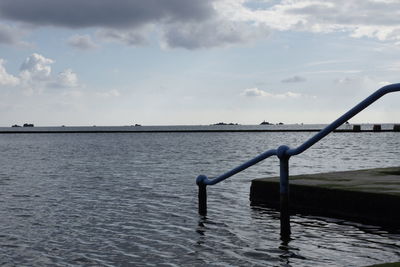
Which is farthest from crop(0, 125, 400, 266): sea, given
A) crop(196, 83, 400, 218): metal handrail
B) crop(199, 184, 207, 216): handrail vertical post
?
crop(196, 83, 400, 218): metal handrail

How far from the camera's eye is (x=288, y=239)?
1041cm

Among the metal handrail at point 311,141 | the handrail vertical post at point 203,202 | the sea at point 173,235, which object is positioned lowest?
the sea at point 173,235

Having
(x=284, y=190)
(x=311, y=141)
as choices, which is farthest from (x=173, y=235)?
(x=311, y=141)

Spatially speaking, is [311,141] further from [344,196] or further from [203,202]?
[203,202]

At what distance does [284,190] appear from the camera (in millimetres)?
10125

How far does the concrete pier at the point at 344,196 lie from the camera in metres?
11.2

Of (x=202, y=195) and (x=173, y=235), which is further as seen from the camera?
(x=202, y=195)

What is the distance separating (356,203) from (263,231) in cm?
243

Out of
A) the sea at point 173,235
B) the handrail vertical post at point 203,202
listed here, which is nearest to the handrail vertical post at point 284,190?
the sea at point 173,235

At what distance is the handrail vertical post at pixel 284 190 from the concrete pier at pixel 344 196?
7.17ft

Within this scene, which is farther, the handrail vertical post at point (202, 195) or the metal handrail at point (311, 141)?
the handrail vertical post at point (202, 195)

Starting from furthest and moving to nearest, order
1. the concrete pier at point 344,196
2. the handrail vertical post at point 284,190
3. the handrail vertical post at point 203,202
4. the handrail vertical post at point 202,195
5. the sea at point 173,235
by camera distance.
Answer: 1. the handrail vertical post at point 203,202
2. the handrail vertical post at point 202,195
3. the concrete pier at point 344,196
4. the handrail vertical post at point 284,190
5. the sea at point 173,235

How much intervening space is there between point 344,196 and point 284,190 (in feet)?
9.11

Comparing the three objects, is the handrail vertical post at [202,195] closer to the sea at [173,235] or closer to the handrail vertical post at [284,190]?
the sea at [173,235]
